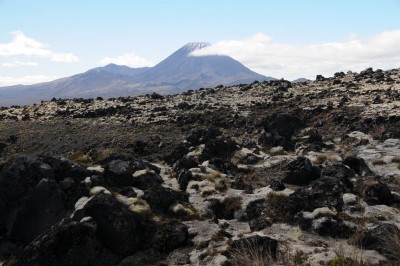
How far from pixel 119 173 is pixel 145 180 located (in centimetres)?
180

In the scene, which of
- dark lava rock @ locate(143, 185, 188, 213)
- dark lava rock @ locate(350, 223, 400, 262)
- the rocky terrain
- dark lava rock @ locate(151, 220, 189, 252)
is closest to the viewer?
dark lava rock @ locate(350, 223, 400, 262)

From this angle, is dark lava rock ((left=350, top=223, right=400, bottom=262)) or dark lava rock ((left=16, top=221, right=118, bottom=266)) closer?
dark lava rock ((left=350, top=223, right=400, bottom=262))

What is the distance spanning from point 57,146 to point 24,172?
24849 millimetres

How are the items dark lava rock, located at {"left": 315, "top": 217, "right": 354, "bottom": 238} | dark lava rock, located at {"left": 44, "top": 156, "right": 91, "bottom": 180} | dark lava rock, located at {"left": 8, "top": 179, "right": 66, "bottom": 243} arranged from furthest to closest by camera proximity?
dark lava rock, located at {"left": 44, "top": 156, "right": 91, "bottom": 180}
dark lava rock, located at {"left": 8, "top": 179, "right": 66, "bottom": 243}
dark lava rock, located at {"left": 315, "top": 217, "right": 354, "bottom": 238}

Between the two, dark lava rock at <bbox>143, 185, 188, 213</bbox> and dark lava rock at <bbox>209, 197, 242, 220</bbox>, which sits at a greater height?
dark lava rock at <bbox>143, 185, 188, 213</bbox>

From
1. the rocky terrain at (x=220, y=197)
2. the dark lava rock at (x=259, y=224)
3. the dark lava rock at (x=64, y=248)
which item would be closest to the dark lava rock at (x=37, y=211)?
the rocky terrain at (x=220, y=197)

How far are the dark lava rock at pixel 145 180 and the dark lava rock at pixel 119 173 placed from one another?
350mm

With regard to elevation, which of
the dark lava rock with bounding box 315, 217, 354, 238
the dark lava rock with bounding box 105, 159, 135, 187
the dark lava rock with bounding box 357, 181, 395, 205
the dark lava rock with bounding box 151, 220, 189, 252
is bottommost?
the dark lava rock with bounding box 151, 220, 189, 252

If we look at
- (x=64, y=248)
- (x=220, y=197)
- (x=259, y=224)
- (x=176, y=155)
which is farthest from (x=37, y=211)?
(x=176, y=155)

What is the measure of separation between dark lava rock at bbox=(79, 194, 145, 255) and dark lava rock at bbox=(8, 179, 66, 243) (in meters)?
4.21

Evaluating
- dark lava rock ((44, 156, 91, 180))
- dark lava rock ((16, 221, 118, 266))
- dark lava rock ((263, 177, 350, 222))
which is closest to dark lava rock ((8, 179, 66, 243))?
dark lava rock ((44, 156, 91, 180))

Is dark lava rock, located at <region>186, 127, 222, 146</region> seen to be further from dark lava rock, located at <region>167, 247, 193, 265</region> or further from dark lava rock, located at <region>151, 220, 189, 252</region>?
dark lava rock, located at <region>167, 247, 193, 265</region>

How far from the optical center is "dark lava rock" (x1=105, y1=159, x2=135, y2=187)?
26125 millimetres

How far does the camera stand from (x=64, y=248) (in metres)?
16.9
